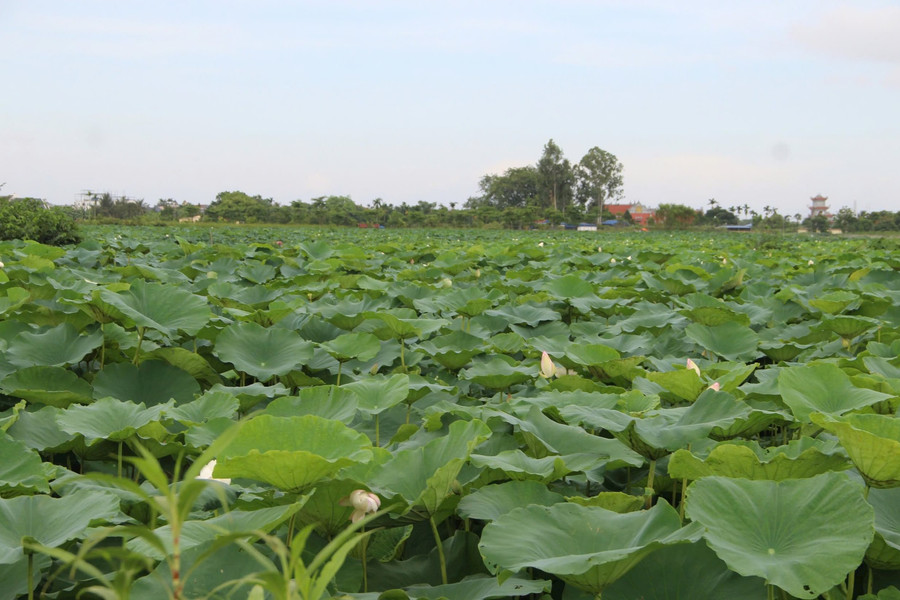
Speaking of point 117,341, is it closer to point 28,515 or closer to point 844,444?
point 28,515

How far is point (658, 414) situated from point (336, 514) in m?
0.64

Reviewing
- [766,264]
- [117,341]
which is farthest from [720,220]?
[117,341]

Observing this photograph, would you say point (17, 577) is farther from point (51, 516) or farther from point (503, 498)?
point (503, 498)

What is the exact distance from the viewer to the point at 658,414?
1.33 meters

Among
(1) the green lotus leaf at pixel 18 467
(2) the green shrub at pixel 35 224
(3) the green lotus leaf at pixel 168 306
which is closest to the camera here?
(1) the green lotus leaf at pixel 18 467

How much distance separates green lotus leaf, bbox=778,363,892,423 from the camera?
1.34 m

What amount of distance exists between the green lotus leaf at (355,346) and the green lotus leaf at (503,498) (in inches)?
39.4

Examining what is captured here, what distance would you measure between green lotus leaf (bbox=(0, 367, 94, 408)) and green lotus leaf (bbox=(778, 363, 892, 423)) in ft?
5.14

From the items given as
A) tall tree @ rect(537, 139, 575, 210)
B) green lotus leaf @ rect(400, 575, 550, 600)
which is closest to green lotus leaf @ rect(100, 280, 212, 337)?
green lotus leaf @ rect(400, 575, 550, 600)

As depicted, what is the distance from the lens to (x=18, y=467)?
3.80 ft

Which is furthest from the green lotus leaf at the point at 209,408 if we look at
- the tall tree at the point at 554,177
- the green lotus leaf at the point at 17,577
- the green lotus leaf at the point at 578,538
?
the tall tree at the point at 554,177

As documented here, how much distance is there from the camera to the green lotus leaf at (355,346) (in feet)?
6.64

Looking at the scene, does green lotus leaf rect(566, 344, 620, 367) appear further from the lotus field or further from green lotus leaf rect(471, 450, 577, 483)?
green lotus leaf rect(471, 450, 577, 483)

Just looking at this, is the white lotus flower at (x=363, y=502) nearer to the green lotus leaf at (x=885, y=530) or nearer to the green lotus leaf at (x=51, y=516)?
the green lotus leaf at (x=51, y=516)
